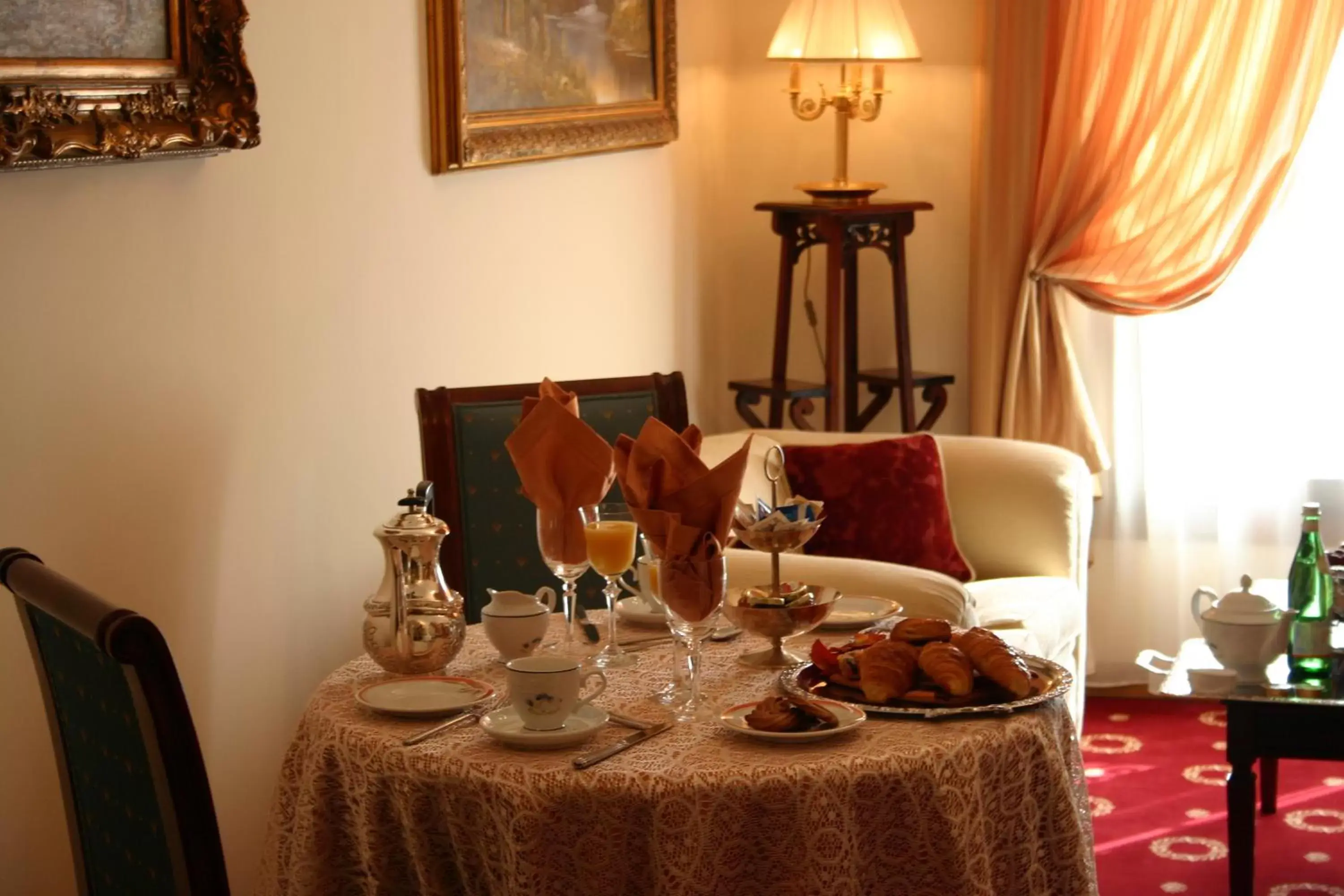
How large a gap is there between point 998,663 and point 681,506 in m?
0.45

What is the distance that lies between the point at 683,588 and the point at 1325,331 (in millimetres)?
3371

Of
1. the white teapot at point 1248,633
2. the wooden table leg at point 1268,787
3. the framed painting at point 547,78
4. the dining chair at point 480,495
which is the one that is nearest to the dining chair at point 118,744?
the dining chair at point 480,495

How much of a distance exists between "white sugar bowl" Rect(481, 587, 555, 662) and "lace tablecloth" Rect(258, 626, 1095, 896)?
0.21 metres

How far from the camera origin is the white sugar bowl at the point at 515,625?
2.23m

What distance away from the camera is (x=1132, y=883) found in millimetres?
3453

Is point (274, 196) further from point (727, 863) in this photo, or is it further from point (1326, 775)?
point (1326, 775)

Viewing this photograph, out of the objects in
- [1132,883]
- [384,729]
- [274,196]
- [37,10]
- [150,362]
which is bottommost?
[1132,883]

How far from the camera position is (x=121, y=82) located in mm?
2369

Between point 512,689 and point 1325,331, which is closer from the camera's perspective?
point 512,689

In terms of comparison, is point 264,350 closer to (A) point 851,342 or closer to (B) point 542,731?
(B) point 542,731

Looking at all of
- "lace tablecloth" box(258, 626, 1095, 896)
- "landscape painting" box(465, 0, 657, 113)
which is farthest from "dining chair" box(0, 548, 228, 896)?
"landscape painting" box(465, 0, 657, 113)

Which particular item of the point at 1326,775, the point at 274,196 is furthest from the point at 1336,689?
the point at 274,196

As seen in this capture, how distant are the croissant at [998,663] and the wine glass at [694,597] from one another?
1.12 ft

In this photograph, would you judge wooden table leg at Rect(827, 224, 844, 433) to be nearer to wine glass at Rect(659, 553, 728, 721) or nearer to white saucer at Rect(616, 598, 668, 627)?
white saucer at Rect(616, 598, 668, 627)
